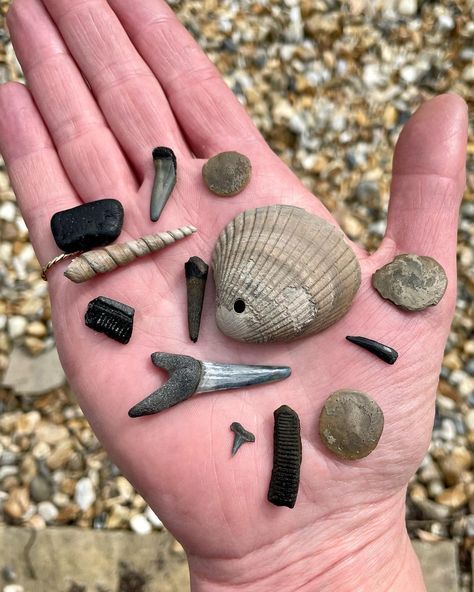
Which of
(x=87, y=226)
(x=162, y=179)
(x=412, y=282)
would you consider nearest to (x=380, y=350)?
(x=412, y=282)

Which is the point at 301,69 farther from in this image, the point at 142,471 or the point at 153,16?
the point at 142,471

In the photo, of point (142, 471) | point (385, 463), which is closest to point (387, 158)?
point (385, 463)

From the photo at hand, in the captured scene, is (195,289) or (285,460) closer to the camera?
(285,460)

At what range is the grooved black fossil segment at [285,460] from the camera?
7.31ft

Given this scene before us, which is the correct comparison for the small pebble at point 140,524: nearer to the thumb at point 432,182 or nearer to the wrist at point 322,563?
the wrist at point 322,563

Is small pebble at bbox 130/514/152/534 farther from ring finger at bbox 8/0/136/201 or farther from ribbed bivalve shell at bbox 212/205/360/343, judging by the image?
ring finger at bbox 8/0/136/201

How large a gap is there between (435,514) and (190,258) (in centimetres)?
184

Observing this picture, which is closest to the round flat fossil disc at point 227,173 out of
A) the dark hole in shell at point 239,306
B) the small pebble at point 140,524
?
the dark hole in shell at point 239,306

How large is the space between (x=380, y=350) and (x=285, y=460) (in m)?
0.51

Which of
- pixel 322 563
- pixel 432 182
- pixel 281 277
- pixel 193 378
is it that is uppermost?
pixel 432 182

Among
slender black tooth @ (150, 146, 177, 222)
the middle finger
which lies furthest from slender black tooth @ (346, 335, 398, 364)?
the middle finger

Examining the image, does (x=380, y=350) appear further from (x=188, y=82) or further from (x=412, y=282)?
(x=188, y=82)

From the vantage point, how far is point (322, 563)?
7.64 feet

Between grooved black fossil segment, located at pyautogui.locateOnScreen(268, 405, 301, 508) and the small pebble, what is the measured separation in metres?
1.21
